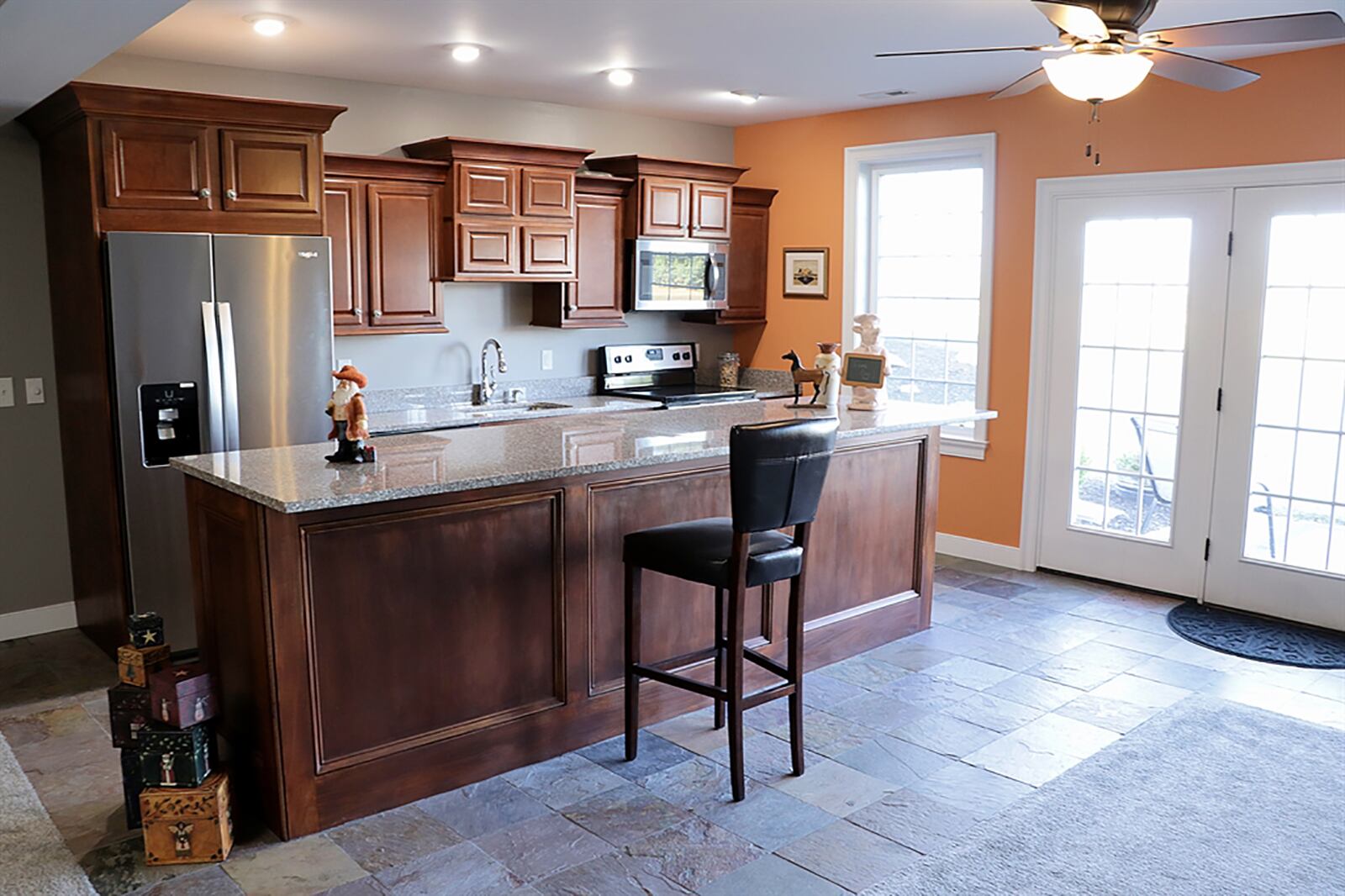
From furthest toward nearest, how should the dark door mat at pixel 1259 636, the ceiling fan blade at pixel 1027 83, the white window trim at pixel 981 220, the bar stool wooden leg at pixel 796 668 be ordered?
the white window trim at pixel 981 220 < the dark door mat at pixel 1259 636 < the ceiling fan blade at pixel 1027 83 < the bar stool wooden leg at pixel 796 668

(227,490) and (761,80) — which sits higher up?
(761,80)

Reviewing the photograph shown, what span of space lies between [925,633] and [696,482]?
1586 millimetres

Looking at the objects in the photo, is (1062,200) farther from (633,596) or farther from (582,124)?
(633,596)

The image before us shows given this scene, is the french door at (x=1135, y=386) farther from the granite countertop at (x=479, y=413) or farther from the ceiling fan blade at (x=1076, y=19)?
the ceiling fan blade at (x=1076, y=19)

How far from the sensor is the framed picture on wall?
6648mm

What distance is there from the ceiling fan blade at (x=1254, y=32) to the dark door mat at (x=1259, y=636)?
105 inches

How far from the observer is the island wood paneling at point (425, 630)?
291 cm

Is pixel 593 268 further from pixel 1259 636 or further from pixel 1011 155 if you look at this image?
pixel 1259 636

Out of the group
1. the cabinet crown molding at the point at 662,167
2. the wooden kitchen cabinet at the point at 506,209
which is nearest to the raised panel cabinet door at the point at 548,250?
the wooden kitchen cabinet at the point at 506,209

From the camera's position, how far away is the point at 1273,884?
9.01 feet

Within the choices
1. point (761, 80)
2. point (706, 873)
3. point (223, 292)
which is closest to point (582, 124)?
point (761, 80)

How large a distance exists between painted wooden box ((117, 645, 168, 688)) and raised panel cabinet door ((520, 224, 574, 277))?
10.4 feet

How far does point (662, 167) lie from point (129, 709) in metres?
4.27

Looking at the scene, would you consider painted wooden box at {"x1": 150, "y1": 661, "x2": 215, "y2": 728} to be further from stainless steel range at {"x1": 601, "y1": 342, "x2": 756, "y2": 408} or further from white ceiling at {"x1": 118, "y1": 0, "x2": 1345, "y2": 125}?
stainless steel range at {"x1": 601, "y1": 342, "x2": 756, "y2": 408}
